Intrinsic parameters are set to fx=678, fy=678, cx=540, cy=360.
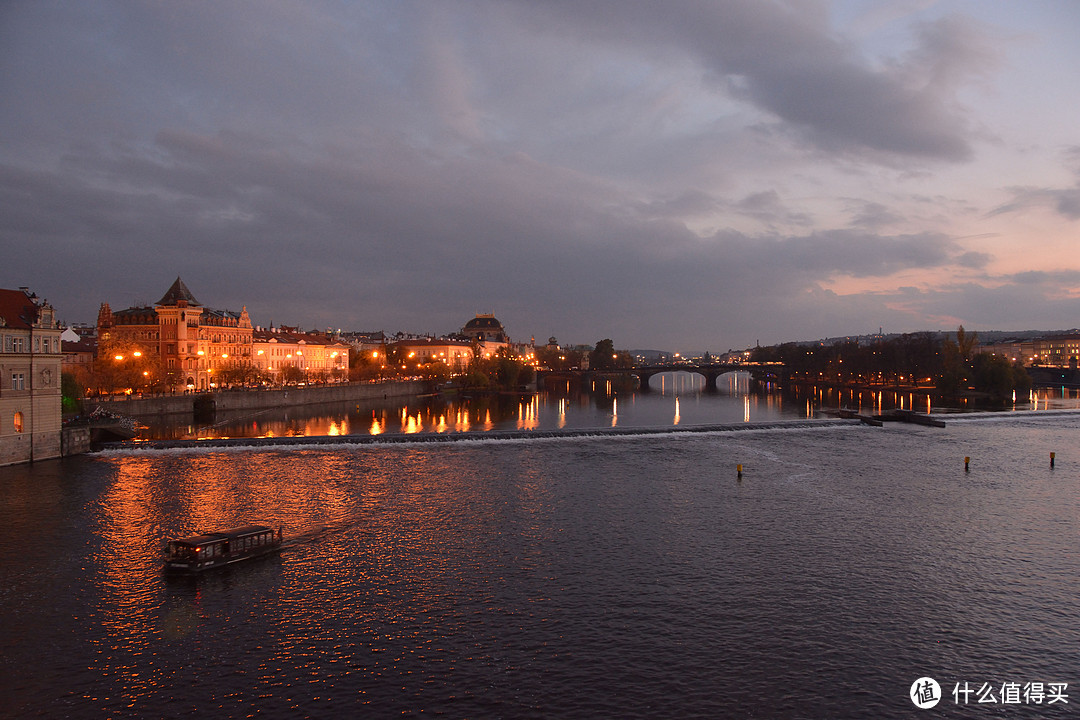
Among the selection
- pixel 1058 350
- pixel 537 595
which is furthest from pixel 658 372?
pixel 537 595

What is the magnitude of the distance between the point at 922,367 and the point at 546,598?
10534cm

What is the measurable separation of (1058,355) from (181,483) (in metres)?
200

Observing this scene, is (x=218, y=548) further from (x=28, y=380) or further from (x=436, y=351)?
Result: (x=436, y=351)

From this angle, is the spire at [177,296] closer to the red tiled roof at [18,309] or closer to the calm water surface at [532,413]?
the calm water surface at [532,413]

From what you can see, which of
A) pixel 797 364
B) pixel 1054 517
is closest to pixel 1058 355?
pixel 797 364

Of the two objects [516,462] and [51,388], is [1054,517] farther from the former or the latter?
[51,388]

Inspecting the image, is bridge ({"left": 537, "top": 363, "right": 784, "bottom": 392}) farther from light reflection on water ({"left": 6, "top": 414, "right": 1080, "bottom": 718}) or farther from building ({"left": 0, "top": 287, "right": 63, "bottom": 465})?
building ({"left": 0, "top": 287, "right": 63, "bottom": 465})

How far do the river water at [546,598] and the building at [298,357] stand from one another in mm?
61569

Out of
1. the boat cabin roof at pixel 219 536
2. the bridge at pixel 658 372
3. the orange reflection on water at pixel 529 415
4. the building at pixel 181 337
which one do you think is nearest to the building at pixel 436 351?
the bridge at pixel 658 372

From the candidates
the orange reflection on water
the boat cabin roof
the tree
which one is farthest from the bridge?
the boat cabin roof

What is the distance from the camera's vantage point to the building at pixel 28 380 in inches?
1346

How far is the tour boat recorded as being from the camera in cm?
1936

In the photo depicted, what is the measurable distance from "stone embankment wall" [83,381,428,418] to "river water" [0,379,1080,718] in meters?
25.7

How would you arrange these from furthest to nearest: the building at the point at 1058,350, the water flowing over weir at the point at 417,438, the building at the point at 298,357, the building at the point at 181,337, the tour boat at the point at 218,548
Answer: the building at the point at 1058,350, the building at the point at 298,357, the building at the point at 181,337, the water flowing over weir at the point at 417,438, the tour boat at the point at 218,548
